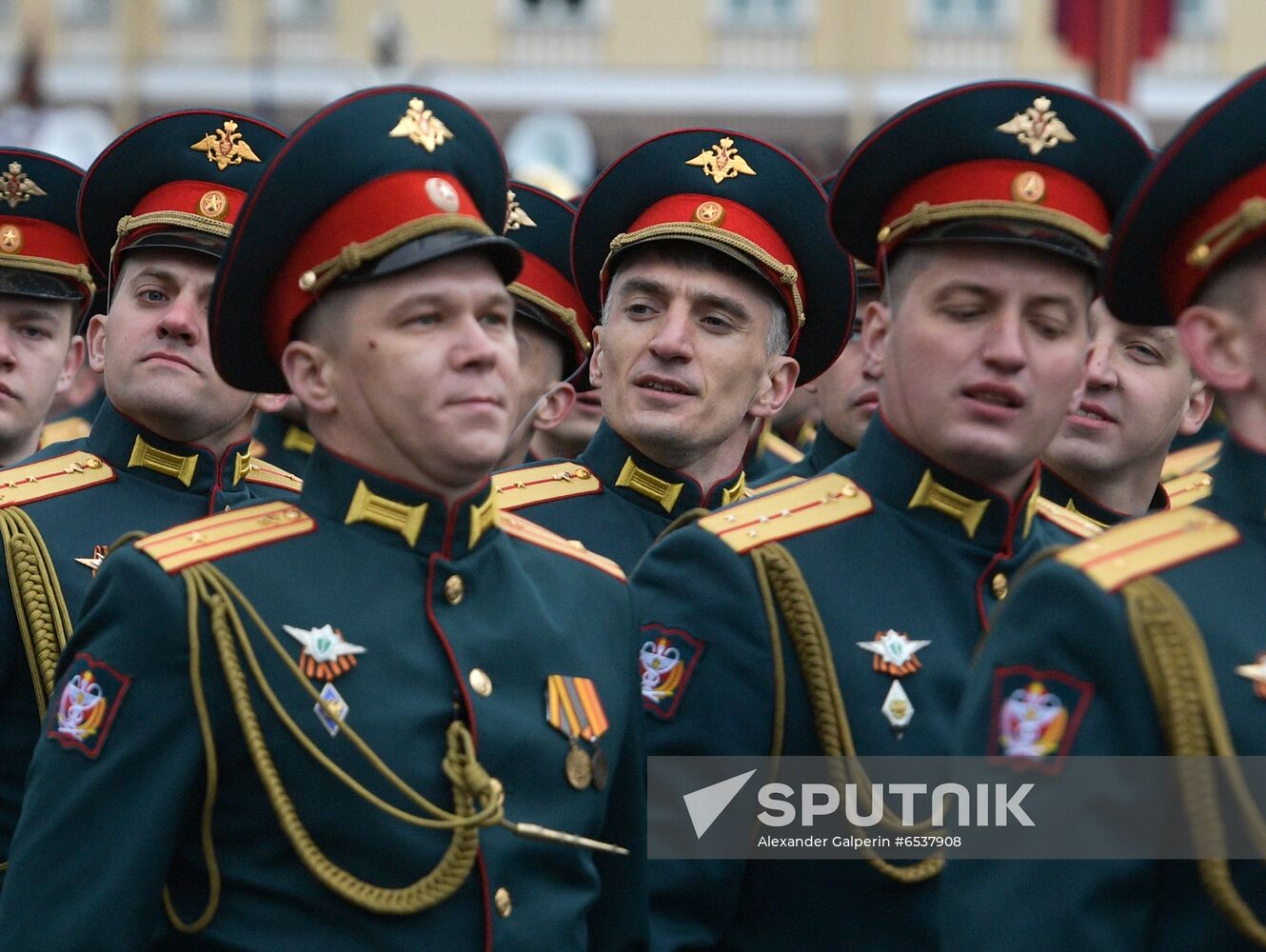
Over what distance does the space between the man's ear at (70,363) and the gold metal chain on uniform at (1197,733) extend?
151 inches

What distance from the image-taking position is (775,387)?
566cm

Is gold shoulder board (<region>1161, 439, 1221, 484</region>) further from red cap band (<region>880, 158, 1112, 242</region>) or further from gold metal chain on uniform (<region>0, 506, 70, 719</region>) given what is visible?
gold metal chain on uniform (<region>0, 506, 70, 719</region>)

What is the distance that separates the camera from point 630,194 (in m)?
5.75

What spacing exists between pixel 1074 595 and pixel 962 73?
28.6 meters

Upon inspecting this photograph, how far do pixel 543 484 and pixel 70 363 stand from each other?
4.71 ft

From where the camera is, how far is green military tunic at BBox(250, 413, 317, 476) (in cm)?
856

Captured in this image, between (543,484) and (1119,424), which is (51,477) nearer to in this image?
(543,484)

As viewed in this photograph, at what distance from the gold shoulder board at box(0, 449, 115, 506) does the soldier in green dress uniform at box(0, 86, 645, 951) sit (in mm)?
1408

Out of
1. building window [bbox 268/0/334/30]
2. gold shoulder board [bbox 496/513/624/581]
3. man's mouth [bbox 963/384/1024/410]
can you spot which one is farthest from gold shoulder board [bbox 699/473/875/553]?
building window [bbox 268/0/334/30]

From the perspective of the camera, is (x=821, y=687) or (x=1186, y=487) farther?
(x=1186, y=487)

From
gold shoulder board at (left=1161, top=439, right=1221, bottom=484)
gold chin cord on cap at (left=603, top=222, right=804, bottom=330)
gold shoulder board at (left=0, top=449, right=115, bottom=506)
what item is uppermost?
gold chin cord on cap at (left=603, top=222, right=804, bottom=330)

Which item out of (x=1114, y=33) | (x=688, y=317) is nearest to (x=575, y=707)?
(x=688, y=317)

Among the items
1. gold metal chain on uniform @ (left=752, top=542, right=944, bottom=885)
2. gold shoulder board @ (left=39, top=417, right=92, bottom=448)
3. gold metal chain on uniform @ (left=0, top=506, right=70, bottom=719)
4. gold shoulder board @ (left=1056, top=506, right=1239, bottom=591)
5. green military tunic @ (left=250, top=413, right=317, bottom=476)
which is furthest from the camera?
gold shoulder board @ (left=39, top=417, right=92, bottom=448)

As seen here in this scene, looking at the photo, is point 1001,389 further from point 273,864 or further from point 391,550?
point 273,864
